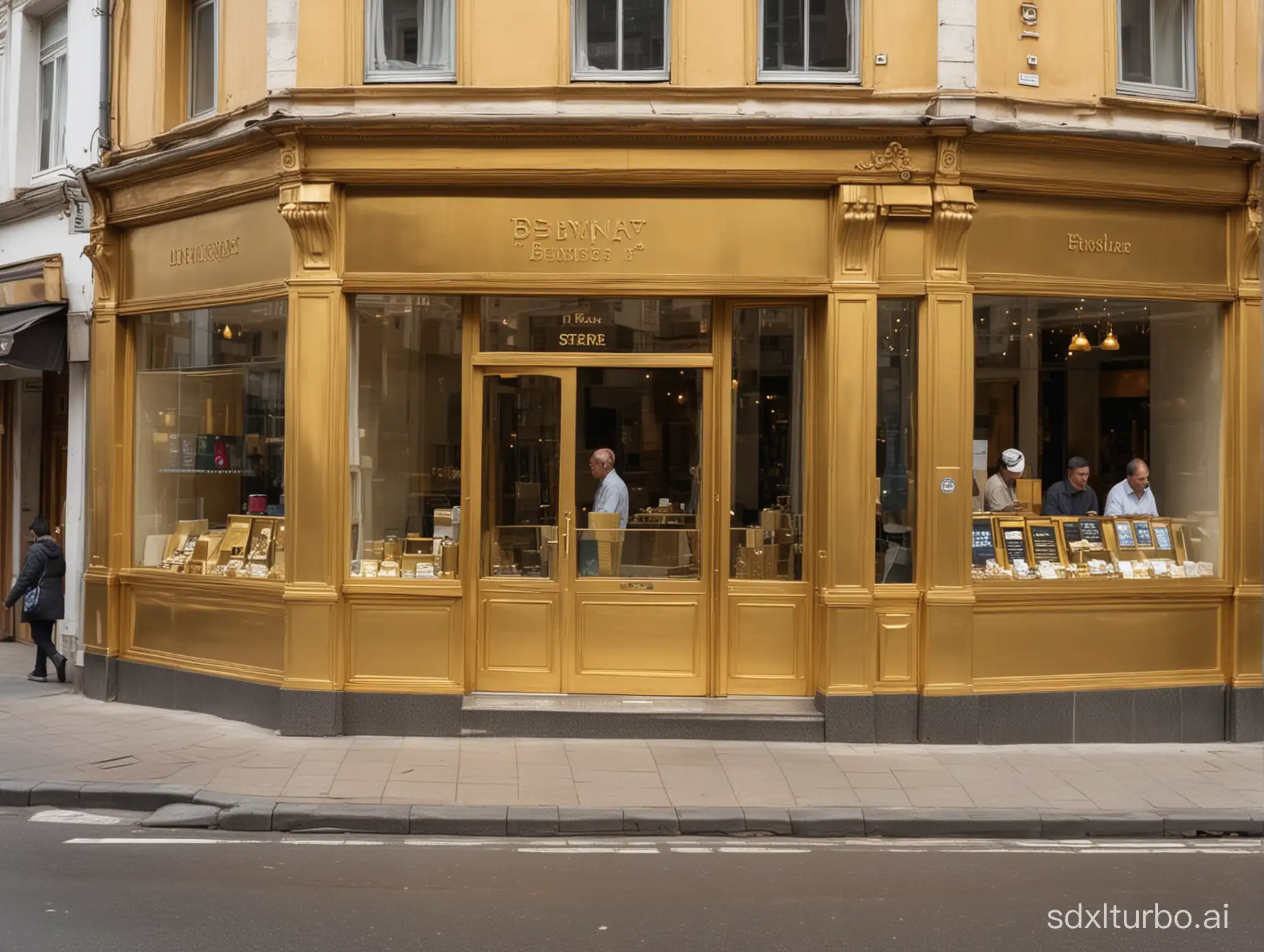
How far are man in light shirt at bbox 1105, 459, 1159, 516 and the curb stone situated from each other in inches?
138

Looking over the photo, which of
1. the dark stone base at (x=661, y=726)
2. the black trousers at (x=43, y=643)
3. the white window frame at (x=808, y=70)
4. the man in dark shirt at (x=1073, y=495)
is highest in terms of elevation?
the white window frame at (x=808, y=70)

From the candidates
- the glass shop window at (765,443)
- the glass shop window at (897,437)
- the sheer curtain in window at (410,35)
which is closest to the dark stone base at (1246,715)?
the glass shop window at (897,437)

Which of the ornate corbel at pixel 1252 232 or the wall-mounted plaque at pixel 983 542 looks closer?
the wall-mounted plaque at pixel 983 542

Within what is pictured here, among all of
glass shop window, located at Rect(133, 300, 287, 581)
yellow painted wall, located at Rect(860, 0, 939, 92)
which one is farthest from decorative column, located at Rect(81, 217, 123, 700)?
yellow painted wall, located at Rect(860, 0, 939, 92)

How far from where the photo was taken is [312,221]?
10.2 m

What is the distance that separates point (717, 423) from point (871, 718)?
269cm

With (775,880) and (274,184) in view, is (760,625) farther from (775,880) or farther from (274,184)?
(274,184)

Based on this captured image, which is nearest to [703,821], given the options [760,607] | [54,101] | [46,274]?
[760,607]

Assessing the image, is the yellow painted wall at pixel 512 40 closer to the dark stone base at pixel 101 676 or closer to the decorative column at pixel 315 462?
the decorative column at pixel 315 462

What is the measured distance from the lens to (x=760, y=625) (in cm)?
1052

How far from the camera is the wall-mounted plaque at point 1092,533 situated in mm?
10969

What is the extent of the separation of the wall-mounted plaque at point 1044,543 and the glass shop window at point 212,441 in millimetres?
6305

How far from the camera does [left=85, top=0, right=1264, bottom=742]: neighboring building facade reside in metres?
10.2

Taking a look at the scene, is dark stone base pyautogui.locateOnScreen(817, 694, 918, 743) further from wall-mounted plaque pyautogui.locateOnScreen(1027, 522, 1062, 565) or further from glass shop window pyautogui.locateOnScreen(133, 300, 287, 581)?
glass shop window pyautogui.locateOnScreen(133, 300, 287, 581)
